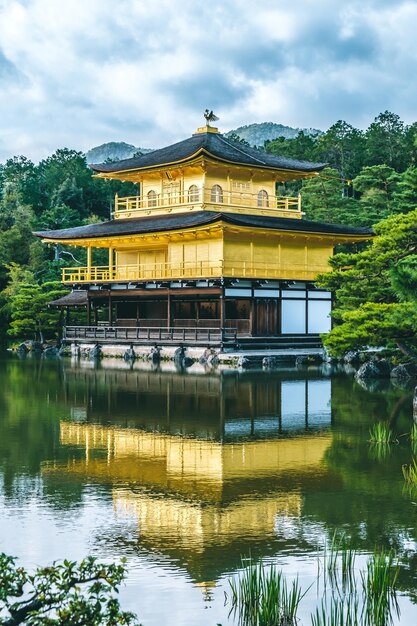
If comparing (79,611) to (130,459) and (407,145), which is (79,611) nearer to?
(130,459)

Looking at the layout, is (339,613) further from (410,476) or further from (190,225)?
(190,225)

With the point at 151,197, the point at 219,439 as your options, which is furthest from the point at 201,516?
the point at 151,197

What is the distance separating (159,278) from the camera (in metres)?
40.9

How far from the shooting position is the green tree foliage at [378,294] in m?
23.4

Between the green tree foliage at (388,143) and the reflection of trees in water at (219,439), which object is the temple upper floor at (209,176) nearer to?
the reflection of trees in water at (219,439)

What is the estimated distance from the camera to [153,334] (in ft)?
136

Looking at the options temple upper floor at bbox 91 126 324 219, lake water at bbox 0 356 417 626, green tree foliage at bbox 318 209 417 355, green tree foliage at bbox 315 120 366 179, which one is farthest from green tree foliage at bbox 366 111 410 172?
lake water at bbox 0 356 417 626

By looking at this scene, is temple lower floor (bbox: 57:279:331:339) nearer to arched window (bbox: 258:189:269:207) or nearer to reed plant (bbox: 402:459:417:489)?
arched window (bbox: 258:189:269:207)

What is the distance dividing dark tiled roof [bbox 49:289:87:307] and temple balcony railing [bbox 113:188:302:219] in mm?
4905

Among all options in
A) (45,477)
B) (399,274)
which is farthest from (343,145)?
(45,477)

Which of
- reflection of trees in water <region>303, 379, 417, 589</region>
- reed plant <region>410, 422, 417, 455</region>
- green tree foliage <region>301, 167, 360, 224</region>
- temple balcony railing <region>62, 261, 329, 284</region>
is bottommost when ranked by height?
reflection of trees in water <region>303, 379, 417, 589</region>

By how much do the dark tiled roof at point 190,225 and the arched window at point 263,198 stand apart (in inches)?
80.6

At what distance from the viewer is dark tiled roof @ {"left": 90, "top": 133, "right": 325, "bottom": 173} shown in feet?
142

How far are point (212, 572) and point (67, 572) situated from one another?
3433 mm
